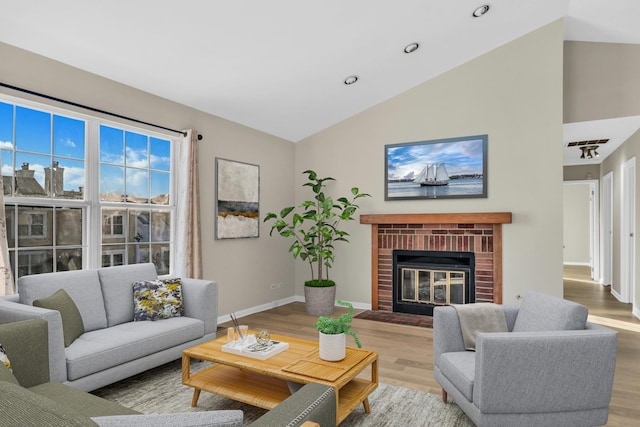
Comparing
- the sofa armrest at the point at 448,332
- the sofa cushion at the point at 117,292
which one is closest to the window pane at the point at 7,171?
the sofa cushion at the point at 117,292

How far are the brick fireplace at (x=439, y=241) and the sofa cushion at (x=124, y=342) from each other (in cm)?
280

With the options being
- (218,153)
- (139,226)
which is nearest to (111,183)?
(139,226)

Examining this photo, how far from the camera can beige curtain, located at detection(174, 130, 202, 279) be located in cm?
438

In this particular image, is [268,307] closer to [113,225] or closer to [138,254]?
[138,254]

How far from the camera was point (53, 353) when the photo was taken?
244 cm

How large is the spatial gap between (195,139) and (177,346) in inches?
89.0

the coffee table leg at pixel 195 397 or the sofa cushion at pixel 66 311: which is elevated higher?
the sofa cushion at pixel 66 311

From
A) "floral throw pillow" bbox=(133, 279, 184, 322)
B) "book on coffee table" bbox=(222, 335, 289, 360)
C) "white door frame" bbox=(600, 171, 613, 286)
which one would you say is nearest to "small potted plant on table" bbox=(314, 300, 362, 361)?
"book on coffee table" bbox=(222, 335, 289, 360)

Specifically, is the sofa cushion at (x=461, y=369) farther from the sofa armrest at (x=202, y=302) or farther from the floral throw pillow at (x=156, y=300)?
the floral throw pillow at (x=156, y=300)

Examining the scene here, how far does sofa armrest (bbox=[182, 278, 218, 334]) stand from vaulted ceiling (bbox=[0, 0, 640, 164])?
2.02 meters

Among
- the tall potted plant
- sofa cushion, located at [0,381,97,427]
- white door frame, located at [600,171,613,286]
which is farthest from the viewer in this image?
white door frame, located at [600,171,613,286]

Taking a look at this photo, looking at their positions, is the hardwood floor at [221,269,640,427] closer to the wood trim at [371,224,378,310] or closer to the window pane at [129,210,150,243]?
the wood trim at [371,224,378,310]

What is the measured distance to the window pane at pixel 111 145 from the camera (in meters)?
3.83

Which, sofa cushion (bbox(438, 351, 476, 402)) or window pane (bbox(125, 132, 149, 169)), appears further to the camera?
window pane (bbox(125, 132, 149, 169))
